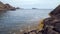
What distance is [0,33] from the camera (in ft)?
107

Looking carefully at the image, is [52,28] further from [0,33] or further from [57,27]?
[0,33]

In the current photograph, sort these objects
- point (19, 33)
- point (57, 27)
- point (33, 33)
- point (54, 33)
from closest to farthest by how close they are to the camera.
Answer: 1. point (54, 33)
2. point (57, 27)
3. point (33, 33)
4. point (19, 33)

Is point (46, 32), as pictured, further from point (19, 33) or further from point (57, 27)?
point (19, 33)

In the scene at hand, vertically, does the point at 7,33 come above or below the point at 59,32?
below

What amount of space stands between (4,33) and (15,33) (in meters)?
2.21

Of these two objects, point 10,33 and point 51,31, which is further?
point 10,33

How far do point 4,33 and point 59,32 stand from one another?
1365cm

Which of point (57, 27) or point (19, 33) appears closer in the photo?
point (57, 27)

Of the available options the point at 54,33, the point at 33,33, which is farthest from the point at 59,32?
the point at 33,33

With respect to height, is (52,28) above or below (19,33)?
above

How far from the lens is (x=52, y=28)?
23234 mm

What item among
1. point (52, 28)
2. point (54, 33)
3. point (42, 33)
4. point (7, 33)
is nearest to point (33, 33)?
point (42, 33)

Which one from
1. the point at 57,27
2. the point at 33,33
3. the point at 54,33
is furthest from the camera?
the point at 33,33

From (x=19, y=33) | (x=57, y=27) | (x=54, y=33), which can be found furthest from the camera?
(x=19, y=33)
